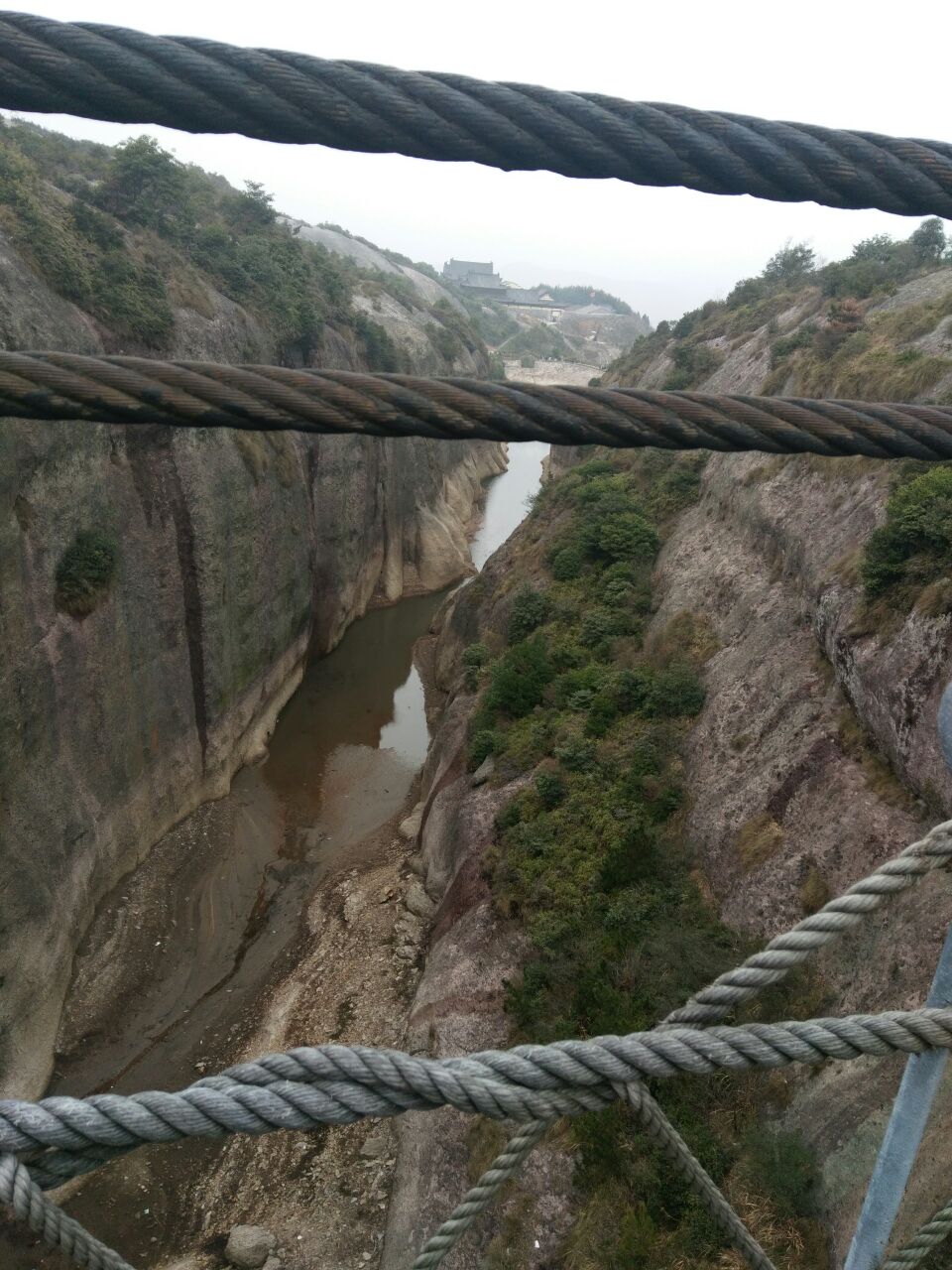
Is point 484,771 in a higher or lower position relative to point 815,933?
lower

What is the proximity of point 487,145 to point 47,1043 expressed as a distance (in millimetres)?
16894

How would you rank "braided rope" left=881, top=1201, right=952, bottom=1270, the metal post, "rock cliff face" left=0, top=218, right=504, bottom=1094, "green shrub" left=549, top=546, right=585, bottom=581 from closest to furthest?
the metal post → "braided rope" left=881, top=1201, right=952, bottom=1270 → "rock cliff face" left=0, top=218, right=504, bottom=1094 → "green shrub" left=549, top=546, right=585, bottom=581

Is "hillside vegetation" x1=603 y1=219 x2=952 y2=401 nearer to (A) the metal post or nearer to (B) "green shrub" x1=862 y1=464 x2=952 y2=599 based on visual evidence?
(B) "green shrub" x1=862 y1=464 x2=952 y2=599

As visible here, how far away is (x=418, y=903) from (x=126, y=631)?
31.6 ft

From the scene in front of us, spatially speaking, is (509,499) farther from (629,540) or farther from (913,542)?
(913,542)

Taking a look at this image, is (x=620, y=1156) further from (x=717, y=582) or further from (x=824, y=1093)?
(x=717, y=582)

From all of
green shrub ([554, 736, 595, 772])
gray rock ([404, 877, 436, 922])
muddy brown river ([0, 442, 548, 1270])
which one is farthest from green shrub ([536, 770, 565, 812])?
muddy brown river ([0, 442, 548, 1270])

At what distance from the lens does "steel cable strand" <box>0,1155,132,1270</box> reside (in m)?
1.65

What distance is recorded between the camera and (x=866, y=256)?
3672 cm

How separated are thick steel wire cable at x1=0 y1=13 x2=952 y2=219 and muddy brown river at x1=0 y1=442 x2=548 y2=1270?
1479 centimetres

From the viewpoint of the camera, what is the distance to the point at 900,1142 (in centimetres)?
235

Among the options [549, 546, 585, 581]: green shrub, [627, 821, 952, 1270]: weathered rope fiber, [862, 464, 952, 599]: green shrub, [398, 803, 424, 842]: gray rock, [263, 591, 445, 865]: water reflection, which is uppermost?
[549, 546, 585, 581]: green shrub

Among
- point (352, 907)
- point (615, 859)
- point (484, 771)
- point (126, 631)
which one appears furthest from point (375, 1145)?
point (126, 631)

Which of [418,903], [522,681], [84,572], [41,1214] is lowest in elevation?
[418,903]
